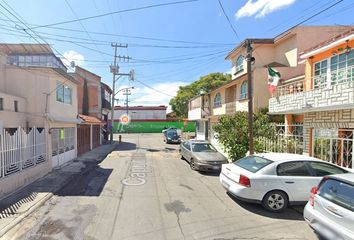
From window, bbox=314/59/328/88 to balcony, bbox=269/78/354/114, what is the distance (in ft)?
3.25

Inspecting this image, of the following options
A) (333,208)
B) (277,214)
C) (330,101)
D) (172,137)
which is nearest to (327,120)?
(330,101)

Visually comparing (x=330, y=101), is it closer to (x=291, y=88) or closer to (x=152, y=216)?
(x=291, y=88)

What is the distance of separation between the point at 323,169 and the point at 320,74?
5.42 m

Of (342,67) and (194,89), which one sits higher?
(194,89)

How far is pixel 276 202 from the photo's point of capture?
7.48 m

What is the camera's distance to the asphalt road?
5895 millimetres

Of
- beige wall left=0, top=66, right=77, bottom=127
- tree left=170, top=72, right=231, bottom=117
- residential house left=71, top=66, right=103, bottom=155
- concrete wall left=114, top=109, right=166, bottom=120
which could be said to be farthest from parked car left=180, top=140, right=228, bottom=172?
concrete wall left=114, top=109, right=166, bottom=120

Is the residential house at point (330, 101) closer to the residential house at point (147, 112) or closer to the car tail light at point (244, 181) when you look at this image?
the car tail light at point (244, 181)

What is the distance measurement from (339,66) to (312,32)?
7.56m

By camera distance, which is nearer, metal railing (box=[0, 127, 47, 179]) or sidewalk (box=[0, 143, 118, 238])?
sidewalk (box=[0, 143, 118, 238])

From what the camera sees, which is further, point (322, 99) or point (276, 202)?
point (322, 99)

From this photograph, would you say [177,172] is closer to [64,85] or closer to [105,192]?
[105,192]

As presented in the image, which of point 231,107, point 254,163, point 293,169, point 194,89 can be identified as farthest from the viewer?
point 194,89

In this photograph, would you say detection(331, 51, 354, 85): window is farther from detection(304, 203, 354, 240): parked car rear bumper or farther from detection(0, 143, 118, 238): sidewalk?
detection(0, 143, 118, 238): sidewalk
